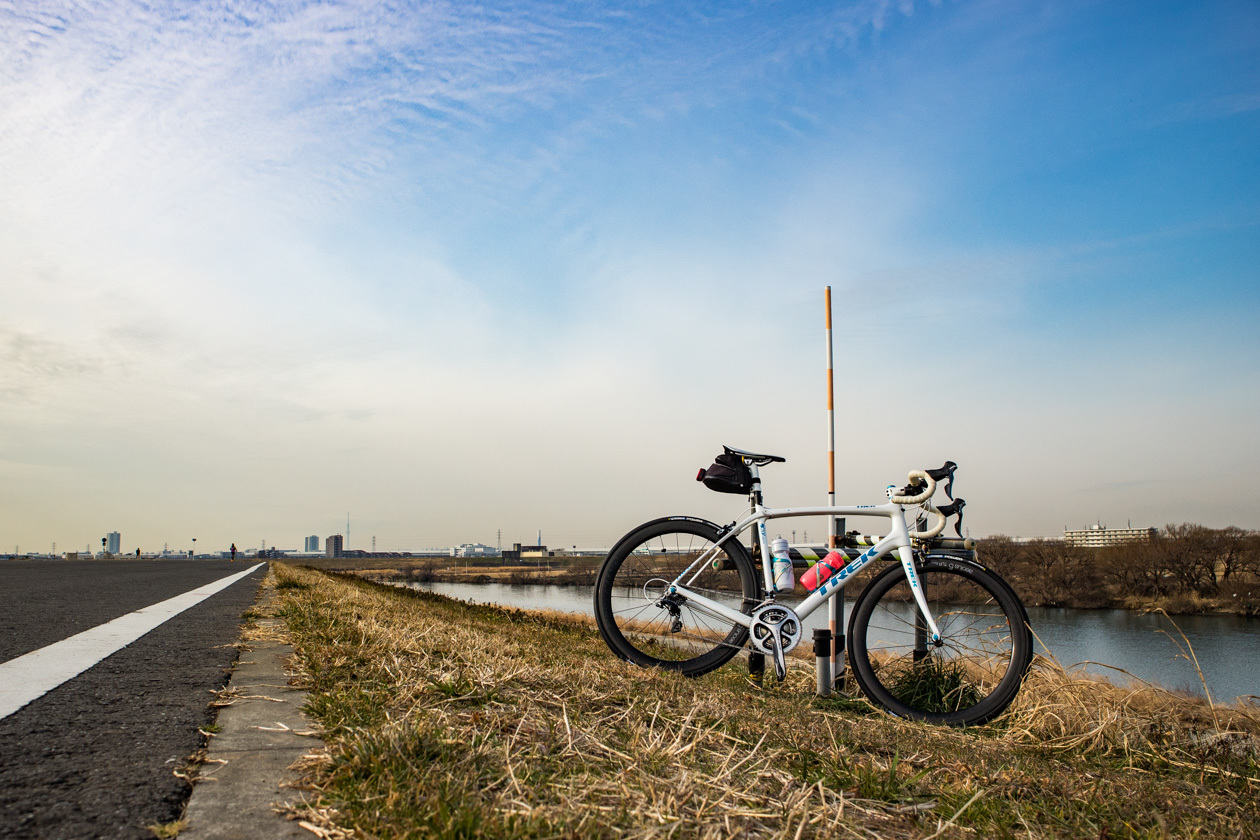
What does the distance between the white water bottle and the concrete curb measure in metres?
2.64

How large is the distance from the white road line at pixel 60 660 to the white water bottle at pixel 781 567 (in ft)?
11.5

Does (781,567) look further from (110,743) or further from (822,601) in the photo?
(110,743)

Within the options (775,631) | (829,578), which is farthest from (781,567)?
(775,631)

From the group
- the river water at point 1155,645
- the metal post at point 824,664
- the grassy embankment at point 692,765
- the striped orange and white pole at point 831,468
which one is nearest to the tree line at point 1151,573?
the river water at point 1155,645

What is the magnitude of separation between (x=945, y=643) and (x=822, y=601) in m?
0.74

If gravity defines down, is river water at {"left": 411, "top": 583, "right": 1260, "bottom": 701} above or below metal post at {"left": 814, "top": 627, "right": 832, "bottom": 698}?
below

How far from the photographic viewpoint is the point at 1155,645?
26422 millimetres

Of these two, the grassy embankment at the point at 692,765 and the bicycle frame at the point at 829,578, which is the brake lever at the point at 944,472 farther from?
the grassy embankment at the point at 692,765

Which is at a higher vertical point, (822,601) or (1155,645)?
(822,601)

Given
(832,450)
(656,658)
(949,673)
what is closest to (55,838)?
(656,658)

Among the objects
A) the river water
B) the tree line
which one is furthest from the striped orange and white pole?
the tree line

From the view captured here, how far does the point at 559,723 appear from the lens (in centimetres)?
233

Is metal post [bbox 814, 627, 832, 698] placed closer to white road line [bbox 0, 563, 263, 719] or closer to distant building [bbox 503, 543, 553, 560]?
white road line [bbox 0, 563, 263, 719]

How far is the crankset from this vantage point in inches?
164
